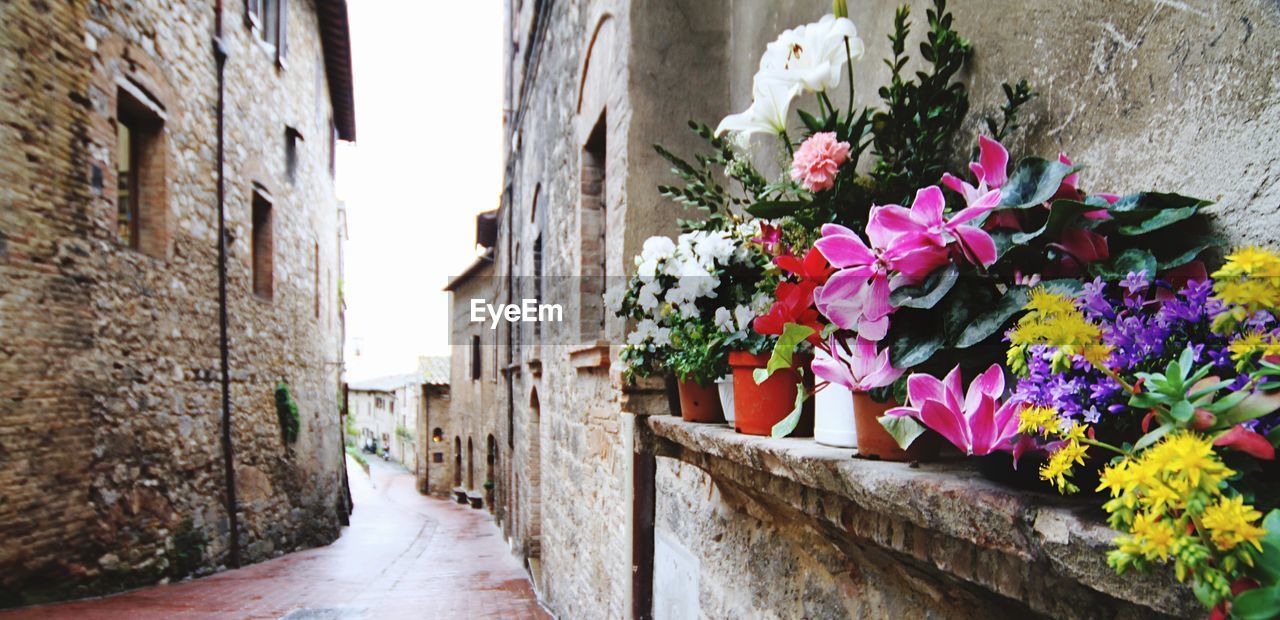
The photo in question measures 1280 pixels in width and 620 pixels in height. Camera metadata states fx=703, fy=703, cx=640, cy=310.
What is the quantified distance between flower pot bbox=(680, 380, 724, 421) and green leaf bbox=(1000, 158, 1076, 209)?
3.79ft

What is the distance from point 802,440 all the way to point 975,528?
0.65m

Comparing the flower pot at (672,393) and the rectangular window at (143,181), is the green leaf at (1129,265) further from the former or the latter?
the rectangular window at (143,181)

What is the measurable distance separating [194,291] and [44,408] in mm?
2417

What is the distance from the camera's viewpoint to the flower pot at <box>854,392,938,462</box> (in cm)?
111

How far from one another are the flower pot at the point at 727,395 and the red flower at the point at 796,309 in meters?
0.51

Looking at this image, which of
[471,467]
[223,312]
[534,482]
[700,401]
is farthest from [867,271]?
[471,467]

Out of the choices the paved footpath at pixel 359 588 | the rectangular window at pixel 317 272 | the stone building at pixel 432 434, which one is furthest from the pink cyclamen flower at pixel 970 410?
the stone building at pixel 432 434

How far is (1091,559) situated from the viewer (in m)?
0.71

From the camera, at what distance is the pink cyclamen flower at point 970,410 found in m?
0.85

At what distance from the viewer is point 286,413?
10805 millimetres

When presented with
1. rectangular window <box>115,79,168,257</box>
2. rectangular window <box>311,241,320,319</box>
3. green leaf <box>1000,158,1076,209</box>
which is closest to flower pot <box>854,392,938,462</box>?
green leaf <box>1000,158,1076,209</box>

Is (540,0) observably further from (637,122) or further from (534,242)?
(637,122)

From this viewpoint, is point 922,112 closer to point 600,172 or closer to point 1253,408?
point 1253,408

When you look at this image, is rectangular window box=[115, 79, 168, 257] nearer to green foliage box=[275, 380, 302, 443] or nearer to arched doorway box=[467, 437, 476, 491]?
green foliage box=[275, 380, 302, 443]
